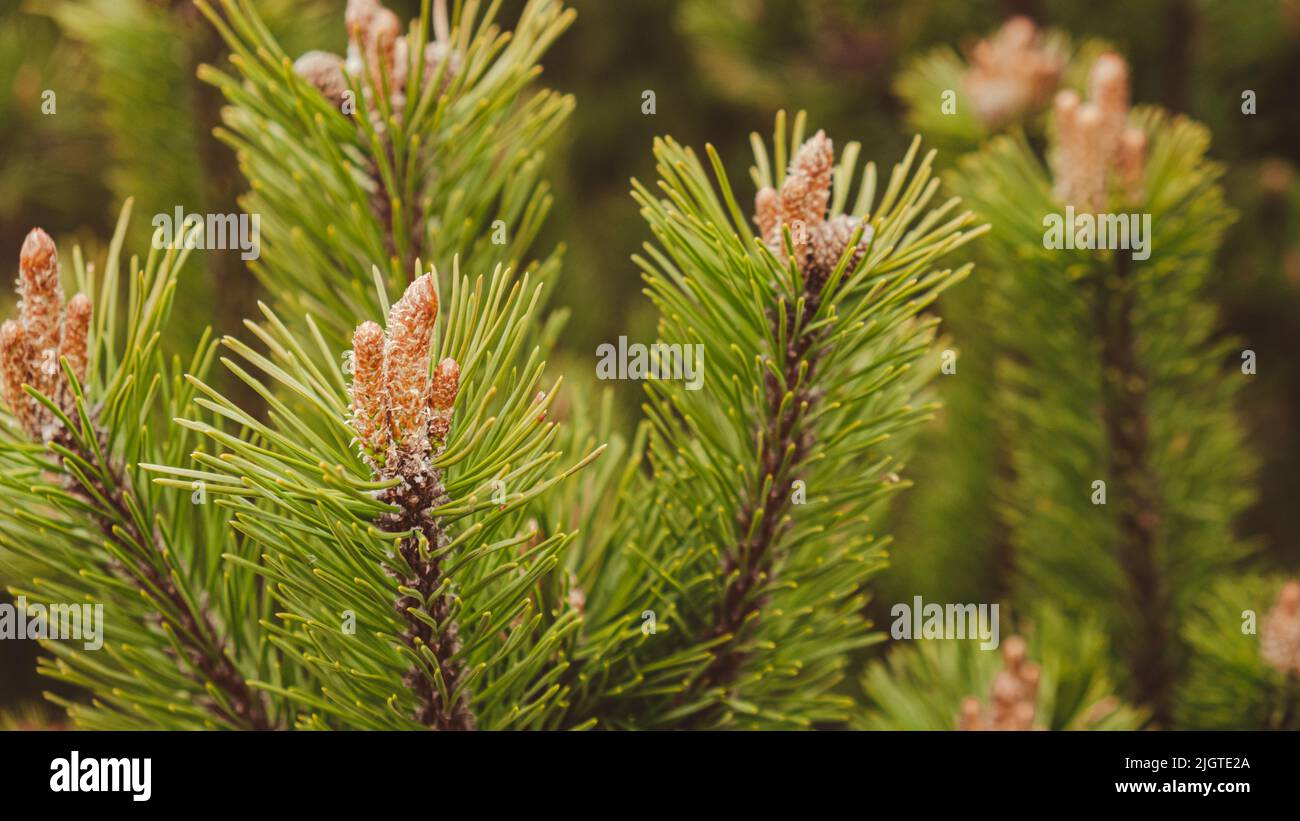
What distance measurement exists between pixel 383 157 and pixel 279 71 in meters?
0.07

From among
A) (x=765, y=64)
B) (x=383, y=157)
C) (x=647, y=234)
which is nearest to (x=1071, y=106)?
(x=383, y=157)

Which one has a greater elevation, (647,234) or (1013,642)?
(647,234)

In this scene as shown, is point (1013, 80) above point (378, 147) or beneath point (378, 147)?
above

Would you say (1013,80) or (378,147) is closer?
(378,147)

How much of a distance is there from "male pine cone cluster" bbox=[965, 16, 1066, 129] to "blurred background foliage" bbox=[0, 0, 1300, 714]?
6 centimetres

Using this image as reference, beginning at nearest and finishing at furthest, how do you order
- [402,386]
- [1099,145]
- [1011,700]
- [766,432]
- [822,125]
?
[402,386] → [766,432] → [1011,700] → [1099,145] → [822,125]

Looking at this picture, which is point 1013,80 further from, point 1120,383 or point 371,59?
point 371,59

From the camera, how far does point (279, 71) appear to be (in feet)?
1.57

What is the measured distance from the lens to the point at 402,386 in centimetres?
34

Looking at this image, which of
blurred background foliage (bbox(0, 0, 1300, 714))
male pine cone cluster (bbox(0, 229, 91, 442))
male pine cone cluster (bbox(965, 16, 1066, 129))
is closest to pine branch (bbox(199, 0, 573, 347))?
male pine cone cluster (bbox(0, 229, 91, 442))

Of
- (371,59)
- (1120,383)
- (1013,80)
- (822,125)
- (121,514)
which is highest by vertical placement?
(822,125)

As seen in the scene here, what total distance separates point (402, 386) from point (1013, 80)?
0.73m

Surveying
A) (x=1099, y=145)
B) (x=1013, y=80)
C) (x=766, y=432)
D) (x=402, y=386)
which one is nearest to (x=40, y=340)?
(x=402, y=386)
